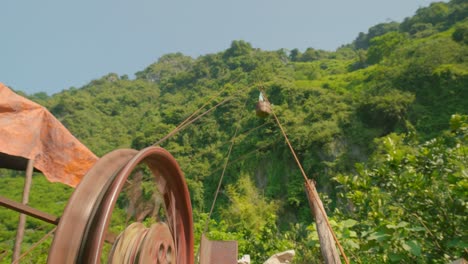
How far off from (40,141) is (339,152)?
21.3 metres

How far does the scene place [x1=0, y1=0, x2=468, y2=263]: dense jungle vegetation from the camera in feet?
8.70

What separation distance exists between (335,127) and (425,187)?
2195cm

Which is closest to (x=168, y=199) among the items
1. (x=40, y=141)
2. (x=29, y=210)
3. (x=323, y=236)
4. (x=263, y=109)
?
(x=29, y=210)

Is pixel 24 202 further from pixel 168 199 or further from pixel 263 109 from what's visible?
pixel 263 109

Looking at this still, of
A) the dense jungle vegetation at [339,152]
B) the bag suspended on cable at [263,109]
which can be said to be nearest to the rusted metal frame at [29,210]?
the dense jungle vegetation at [339,152]

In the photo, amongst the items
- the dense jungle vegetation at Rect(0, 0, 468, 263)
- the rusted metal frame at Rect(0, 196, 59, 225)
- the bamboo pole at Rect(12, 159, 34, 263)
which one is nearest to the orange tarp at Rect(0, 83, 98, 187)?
the bamboo pole at Rect(12, 159, 34, 263)

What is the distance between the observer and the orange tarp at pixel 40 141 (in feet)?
9.81

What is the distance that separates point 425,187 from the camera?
8.75 ft

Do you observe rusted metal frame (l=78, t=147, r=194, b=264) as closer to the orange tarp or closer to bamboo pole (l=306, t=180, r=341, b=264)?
bamboo pole (l=306, t=180, r=341, b=264)

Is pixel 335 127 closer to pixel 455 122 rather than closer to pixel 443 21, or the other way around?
pixel 455 122

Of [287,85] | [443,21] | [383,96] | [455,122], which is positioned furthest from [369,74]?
[455,122]

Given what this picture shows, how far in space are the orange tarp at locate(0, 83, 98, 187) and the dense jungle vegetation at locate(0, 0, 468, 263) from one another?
1763 millimetres

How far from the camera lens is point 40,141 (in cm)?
325

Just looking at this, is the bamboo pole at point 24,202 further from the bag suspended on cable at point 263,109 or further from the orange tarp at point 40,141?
the bag suspended on cable at point 263,109
